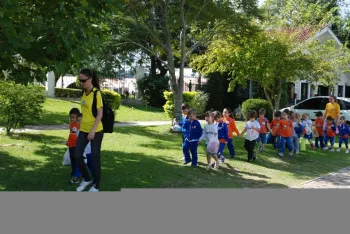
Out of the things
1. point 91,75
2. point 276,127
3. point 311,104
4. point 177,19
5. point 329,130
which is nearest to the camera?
point 91,75

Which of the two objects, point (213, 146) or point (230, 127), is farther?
point (230, 127)

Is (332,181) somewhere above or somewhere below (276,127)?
below

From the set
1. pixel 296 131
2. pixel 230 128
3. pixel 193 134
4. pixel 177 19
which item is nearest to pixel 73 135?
pixel 193 134

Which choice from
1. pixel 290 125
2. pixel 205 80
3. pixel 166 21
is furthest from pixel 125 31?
pixel 205 80

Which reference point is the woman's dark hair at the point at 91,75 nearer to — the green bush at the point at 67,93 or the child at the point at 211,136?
the child at the point at 211,136

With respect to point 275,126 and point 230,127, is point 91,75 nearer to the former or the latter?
point 230,127

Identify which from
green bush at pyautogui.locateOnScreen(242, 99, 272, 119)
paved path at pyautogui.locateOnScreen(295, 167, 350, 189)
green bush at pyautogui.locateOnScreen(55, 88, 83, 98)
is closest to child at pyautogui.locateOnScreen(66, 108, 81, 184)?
paved path at pyautogui.locateOnScreen(295, 167, 350, 189)

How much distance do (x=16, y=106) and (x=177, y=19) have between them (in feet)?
19.9

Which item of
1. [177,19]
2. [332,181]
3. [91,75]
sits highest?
[177,19]

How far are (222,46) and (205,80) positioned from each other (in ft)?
29.9

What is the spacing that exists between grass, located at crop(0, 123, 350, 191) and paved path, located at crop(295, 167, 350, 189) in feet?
0.85

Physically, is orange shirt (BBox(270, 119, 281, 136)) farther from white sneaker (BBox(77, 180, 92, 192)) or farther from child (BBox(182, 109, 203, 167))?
white sneaker (BBox(77, 180, 92, 192))

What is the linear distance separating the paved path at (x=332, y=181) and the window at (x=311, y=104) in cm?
1048

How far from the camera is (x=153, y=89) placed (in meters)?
25.9
